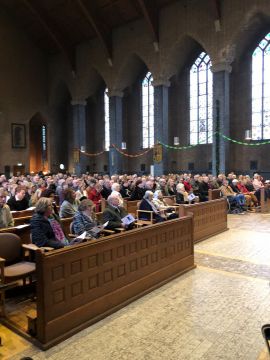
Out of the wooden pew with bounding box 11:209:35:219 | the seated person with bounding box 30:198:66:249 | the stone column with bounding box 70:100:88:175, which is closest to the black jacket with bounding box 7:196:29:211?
the wooden pew with bounding box 11:209:35:219

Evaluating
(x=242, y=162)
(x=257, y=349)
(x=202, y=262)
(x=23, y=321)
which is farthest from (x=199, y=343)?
(x=242, y=162)

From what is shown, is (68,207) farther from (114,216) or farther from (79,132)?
(79,132)

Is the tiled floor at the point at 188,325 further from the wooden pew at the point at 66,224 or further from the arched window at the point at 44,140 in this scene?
the arched window at the point at 44,140

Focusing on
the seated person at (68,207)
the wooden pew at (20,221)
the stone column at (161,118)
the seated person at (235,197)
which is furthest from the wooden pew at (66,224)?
the stone column at (161,118)

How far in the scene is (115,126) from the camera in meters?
19.3

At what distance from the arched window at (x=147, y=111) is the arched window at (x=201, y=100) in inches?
109

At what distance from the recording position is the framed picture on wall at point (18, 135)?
21.4 meters

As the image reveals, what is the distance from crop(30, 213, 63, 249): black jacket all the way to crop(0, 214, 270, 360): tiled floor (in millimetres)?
1077

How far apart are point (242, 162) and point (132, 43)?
9101mm

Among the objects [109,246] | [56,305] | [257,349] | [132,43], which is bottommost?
[257,349]

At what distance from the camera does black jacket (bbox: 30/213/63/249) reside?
3.85 m

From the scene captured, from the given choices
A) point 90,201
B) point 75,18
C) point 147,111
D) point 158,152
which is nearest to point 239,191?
point 158,152

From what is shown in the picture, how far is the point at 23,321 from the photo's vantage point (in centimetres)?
334

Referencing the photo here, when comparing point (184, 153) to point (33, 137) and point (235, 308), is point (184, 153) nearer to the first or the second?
point (33, 137)
